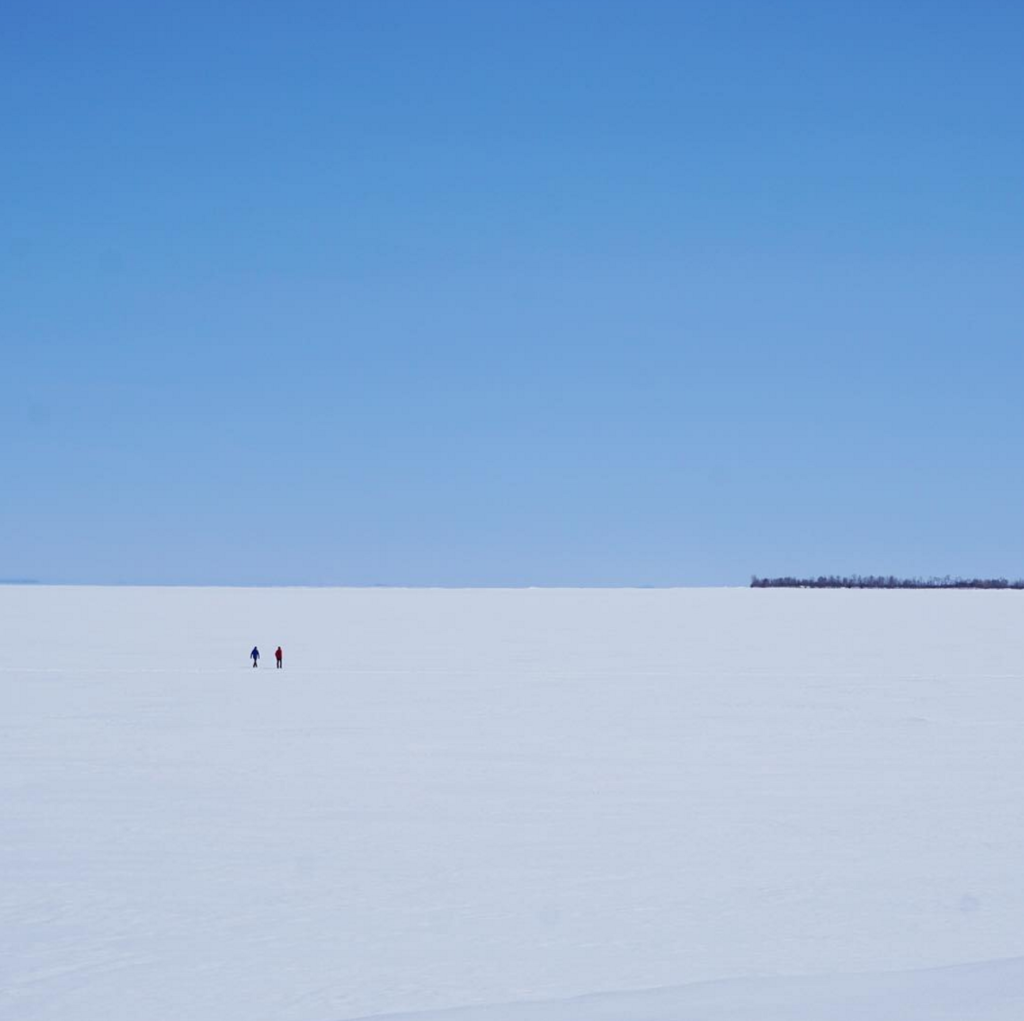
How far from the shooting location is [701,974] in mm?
5266

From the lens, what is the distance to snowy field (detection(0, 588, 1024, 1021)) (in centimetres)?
511

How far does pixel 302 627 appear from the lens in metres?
33.5

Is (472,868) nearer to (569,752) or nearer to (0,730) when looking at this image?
(569,752)

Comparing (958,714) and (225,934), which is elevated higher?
(958,714)

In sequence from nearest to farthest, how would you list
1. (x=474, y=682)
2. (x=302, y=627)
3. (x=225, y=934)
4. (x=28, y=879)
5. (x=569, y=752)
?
(x=225, y=934), (x=28, y=879), (x=569, y=752), (x=474, y=682), (x=302, y=627)

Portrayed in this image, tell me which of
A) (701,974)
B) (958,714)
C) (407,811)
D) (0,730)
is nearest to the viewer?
(701,974)

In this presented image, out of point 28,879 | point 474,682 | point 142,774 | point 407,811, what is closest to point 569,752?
point 407,811

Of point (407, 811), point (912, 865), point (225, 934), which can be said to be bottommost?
point (225, 934)

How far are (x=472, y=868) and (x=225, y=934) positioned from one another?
5.43 ft

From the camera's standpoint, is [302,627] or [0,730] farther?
[302,627]

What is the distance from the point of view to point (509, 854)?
285 inches

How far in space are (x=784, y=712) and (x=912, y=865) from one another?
23.4ft

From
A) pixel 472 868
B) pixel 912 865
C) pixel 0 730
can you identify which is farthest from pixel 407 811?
pixel 0 730

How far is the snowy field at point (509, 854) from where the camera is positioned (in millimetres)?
5105
